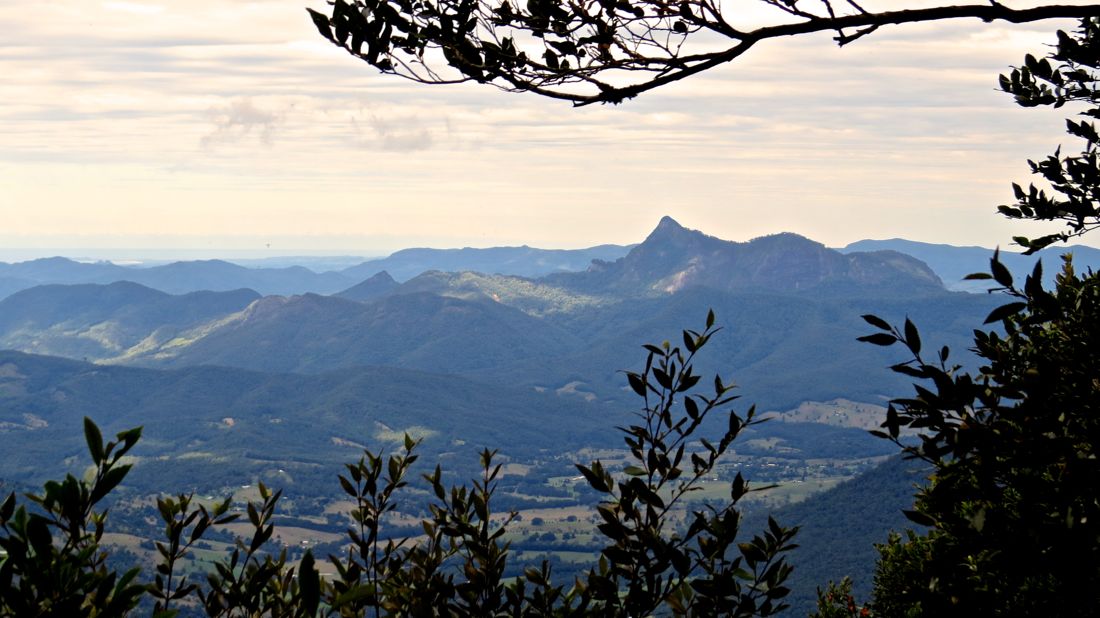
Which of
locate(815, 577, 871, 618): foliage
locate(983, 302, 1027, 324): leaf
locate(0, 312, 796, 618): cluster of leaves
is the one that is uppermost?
locate(983, 302, 1027, 324): leaf

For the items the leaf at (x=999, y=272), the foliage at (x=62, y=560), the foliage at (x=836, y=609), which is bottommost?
the foliage at (x=836, y=609)

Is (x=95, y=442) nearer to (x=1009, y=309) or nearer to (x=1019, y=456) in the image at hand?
(x=1019, y=456)

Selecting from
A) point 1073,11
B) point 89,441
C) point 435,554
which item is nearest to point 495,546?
point 435,554

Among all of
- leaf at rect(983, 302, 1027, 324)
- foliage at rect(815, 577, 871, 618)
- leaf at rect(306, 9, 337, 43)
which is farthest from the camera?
foliage at rect(815, 577, 871, 618)

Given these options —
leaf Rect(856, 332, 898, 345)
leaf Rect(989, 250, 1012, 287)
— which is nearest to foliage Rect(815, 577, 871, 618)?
leaf Rect(989, 250, 1012, 287)

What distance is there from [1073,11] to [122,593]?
716cm

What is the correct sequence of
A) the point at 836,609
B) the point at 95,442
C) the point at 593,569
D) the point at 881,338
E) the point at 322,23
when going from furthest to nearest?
the point at 836,609 < the point at 322,23 < the point at 593,569 < the point at 881,338 < the point at 95,442

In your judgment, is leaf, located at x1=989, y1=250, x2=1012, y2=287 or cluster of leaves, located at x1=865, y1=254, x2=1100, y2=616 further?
leaf, located at x1=989, y1=250, x2=1012, y2=287

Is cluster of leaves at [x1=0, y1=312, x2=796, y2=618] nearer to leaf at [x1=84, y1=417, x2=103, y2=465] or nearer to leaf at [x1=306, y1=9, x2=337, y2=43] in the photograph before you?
leaf at [x1=84, y1=417, x2=103, y2=465]

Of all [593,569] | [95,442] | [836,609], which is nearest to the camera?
[95,442]

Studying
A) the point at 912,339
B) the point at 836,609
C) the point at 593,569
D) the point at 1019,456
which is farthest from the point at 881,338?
the point at 836,609

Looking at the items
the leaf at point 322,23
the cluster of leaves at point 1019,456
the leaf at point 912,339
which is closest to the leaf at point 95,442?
the cluster of leaves at point 1019,456

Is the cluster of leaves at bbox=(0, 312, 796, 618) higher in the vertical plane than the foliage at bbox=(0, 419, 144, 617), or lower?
lower

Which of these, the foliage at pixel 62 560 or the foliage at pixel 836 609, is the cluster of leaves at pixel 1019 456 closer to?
the foliage at pixel 62 560
